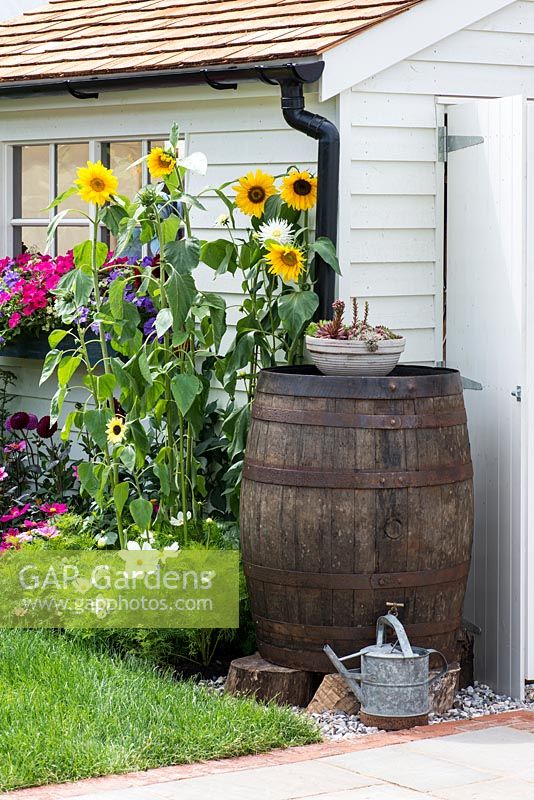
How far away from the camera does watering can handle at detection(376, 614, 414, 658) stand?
15.4 ft

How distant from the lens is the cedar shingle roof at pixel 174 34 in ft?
17.9

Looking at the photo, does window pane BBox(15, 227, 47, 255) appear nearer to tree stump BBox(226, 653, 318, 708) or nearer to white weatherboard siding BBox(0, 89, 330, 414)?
white weatherboard siding BBox(0, 89, 330, 414)

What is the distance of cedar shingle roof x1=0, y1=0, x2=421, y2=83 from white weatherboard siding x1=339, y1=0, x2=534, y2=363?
29 cm

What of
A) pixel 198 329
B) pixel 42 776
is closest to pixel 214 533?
pixel 198 329

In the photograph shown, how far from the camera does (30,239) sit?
23.9ft

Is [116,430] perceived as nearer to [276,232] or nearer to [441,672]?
[276,232]

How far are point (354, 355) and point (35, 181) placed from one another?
2917mm

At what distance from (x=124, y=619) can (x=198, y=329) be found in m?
1.28

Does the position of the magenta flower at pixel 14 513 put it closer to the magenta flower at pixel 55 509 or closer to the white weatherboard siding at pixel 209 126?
the magenta flower at pixel 55 509

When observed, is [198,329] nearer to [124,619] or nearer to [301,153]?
[301,153]

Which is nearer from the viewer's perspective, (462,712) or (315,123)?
(462,712)

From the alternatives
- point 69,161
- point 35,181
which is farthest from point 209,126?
point 35,181

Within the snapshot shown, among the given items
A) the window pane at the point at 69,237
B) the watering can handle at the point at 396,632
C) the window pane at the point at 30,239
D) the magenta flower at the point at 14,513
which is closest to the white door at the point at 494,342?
the watering can handle at the point at 396,632

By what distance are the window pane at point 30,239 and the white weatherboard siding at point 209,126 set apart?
54 cm
